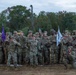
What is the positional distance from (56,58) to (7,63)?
2762mm

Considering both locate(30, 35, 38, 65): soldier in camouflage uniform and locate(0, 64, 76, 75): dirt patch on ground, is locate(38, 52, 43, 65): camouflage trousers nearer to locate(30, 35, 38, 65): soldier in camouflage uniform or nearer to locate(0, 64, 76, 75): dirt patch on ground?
locate(30, 35, 38, 65): soldier in camouflage uniform

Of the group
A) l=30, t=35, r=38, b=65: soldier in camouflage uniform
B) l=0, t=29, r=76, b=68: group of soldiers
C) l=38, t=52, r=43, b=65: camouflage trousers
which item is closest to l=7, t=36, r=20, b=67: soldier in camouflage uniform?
l=0, t=29, r=76, b=68: group of soldiers

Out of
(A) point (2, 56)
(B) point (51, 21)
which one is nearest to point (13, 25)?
(B) point (51, 21)

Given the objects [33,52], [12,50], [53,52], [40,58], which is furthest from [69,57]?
[12,50]

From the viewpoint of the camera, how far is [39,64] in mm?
17594

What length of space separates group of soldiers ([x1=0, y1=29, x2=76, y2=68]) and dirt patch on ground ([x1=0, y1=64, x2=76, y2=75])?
410mm

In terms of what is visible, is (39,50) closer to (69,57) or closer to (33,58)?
(33,58)

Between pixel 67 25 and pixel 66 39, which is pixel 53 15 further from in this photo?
pixel 66 39

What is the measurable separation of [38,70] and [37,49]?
171cm

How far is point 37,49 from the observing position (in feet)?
56.4

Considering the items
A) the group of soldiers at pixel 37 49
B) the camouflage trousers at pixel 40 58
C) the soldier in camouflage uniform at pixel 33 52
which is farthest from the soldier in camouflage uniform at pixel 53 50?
the soldier in camouflage uniform at pixel 33 52

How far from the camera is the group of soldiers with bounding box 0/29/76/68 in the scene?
16672mm

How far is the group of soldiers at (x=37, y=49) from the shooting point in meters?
Answer: 16.7

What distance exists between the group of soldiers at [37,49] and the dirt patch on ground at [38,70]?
410 millimetres
